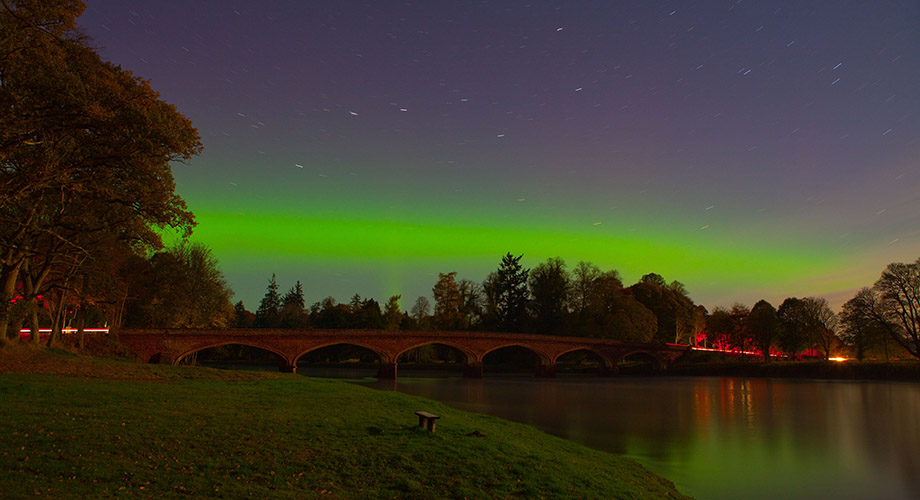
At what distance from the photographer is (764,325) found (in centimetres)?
8625

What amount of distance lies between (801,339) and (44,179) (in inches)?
3676

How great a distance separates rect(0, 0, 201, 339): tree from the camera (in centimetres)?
1855

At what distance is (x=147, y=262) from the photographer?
5431cm

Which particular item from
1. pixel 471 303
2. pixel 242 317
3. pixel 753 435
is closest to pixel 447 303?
pixel 471 303

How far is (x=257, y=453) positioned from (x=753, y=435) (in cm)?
2375

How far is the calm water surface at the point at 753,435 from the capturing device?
57.6ft

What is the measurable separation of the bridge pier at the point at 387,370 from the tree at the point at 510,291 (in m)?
38.9

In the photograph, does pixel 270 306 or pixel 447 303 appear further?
pixel 270 306

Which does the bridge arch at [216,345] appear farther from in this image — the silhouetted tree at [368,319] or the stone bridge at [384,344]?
the silhouetted tree at [368,319]

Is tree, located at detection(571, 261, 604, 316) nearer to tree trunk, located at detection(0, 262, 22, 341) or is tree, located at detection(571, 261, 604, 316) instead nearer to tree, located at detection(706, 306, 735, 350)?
tree, located at detection(706, 306, 735, 350)

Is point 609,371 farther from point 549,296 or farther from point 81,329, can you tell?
point 81,329

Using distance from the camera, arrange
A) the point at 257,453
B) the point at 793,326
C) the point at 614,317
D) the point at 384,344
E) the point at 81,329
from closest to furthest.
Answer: the point at 257,453 → the point at 81,329 → the point at 384,344 → the point at 793,326 → the point at 614,317

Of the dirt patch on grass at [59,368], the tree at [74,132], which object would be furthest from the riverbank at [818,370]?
the tree at [74,132]

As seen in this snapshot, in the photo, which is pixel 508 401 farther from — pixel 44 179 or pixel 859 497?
pixel 44 179
